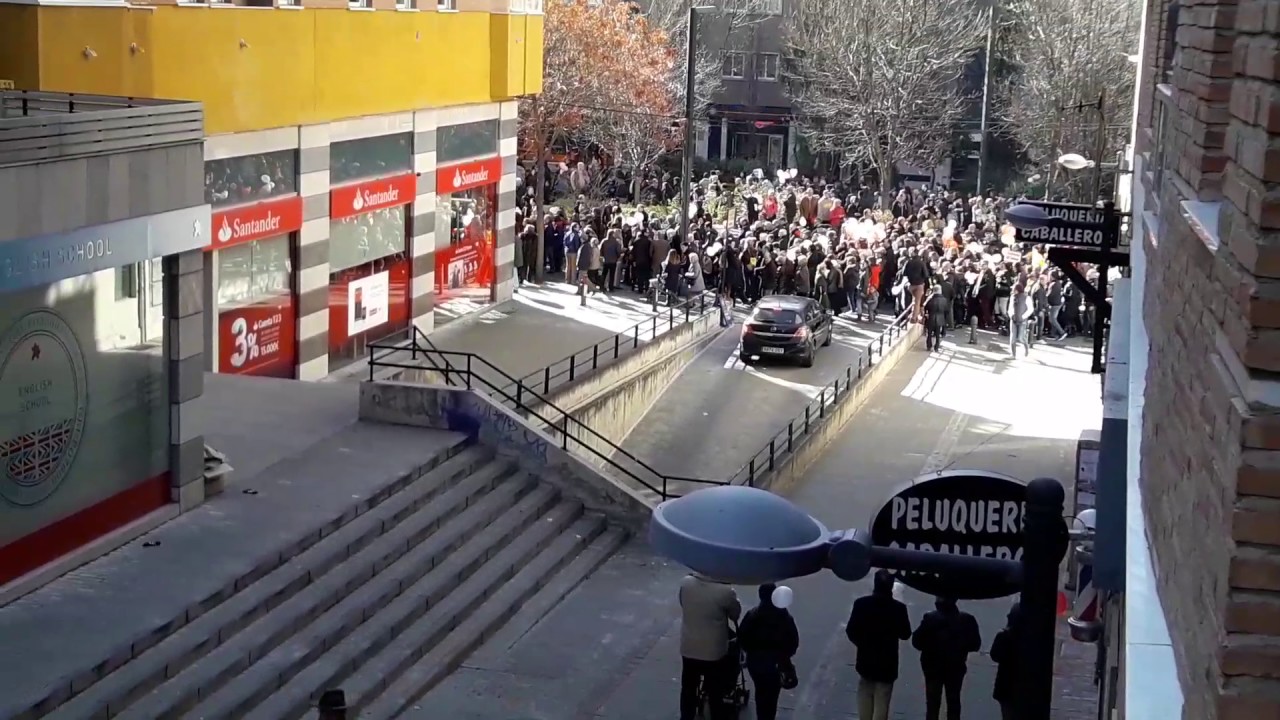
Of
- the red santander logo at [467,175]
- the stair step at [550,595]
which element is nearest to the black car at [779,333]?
the red santander logo at [467,175]

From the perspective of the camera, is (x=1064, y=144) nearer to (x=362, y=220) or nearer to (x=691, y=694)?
(x=362, y=220)

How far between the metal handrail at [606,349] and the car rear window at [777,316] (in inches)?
64.3

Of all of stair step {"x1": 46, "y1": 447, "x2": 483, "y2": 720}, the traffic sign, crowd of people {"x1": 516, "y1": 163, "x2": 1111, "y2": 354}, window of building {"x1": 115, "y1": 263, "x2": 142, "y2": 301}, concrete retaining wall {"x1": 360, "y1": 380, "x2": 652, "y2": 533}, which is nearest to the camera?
stair step {"x1": 46, "y1": 447, "x2": 483, "y2": 720}

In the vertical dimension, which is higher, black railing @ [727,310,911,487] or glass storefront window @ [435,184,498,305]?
glass storefront window @ [435,184,498,305]

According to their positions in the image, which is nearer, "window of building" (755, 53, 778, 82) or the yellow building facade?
the yellow building facade

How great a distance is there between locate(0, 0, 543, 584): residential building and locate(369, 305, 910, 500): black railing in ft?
6.37

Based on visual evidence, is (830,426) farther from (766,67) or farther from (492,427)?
(766,67)

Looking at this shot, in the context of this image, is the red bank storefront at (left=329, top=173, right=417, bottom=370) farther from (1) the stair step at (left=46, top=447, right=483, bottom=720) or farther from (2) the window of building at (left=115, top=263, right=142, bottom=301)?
(2) the window of building at (left=115, top=263, right=142, bottom=301)

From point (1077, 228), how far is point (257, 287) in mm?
12014

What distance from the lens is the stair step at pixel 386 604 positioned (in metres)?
12.9

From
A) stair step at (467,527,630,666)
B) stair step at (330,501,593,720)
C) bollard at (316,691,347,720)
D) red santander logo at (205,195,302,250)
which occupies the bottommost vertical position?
stair step at (467,527,630,666)

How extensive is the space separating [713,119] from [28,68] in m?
53.8

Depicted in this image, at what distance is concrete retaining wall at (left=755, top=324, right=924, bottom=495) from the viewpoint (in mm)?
23156

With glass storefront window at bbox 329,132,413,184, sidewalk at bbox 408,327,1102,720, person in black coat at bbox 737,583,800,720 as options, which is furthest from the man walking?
glass storefront window at bbox 329,132,413,184
